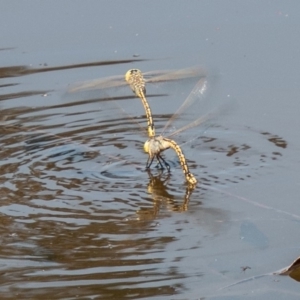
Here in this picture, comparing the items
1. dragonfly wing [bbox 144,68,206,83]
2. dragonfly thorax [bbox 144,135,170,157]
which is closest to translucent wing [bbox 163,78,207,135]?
dragonfly wing [bbox 144,68,206,83]

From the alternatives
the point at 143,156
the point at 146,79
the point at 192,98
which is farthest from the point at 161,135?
the point at 146,79

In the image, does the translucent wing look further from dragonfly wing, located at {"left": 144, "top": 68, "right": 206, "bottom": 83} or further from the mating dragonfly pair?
dragonfly wing, located at {"left": 144, "top": 68, "right": 206, "bottom": 83}

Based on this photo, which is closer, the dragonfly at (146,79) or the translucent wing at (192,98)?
the translucent wing at (192,98)

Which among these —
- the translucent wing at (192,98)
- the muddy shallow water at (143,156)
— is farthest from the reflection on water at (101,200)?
the translucent wing at (192,98)

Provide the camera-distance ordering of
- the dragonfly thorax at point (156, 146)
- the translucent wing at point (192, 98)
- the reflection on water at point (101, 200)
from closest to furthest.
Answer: the reflection on water at point (101, 200) < the dragonfly thorax at point (156, 146) < the translucent wing at point (192, 98)

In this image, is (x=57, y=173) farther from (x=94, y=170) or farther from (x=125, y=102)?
(x=125, y=102)

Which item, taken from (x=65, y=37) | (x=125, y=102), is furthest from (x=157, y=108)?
(x=65, y=37)

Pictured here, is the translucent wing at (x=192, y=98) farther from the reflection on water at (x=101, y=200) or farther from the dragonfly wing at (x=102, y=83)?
the dragonfly wing at (x=102, y=83)

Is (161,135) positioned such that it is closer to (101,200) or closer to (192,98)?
(192,98)
